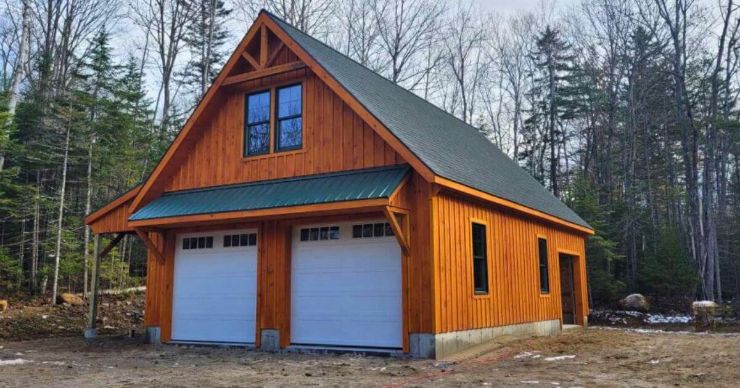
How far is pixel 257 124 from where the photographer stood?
1205 cm

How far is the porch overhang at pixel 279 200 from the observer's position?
9.33m

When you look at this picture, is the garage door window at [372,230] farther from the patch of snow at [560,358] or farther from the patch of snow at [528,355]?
the patch of snow at [560,358]

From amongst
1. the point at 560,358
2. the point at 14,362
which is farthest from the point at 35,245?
the point at 560,358

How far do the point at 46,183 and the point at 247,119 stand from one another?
50.8ft

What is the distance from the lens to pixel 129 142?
22.5 meters

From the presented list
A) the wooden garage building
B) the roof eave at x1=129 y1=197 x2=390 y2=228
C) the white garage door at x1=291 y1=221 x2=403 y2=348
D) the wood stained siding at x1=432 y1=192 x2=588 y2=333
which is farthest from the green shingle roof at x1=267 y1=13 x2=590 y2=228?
the white garage door at x1=291 y1=221 x2=403 y2=348

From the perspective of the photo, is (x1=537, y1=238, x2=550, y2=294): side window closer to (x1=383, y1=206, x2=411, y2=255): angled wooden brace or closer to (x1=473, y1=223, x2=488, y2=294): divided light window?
(x1=473, y1=223, x2=488, y2=294): divided light window

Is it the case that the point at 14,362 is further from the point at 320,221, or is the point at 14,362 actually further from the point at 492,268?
the point at 492,268

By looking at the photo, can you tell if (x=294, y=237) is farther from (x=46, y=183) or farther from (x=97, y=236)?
(x=46, y=183)

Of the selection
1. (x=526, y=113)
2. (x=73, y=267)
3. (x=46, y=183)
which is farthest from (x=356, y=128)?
(x=526, y=113)

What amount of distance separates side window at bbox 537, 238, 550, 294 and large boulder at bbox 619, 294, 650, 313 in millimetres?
9287

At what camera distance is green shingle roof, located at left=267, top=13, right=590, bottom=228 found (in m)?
10.4

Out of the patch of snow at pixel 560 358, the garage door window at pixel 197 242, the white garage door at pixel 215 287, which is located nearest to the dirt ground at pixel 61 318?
the white garage door at pixel 215 287

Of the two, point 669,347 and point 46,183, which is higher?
point 46,183
